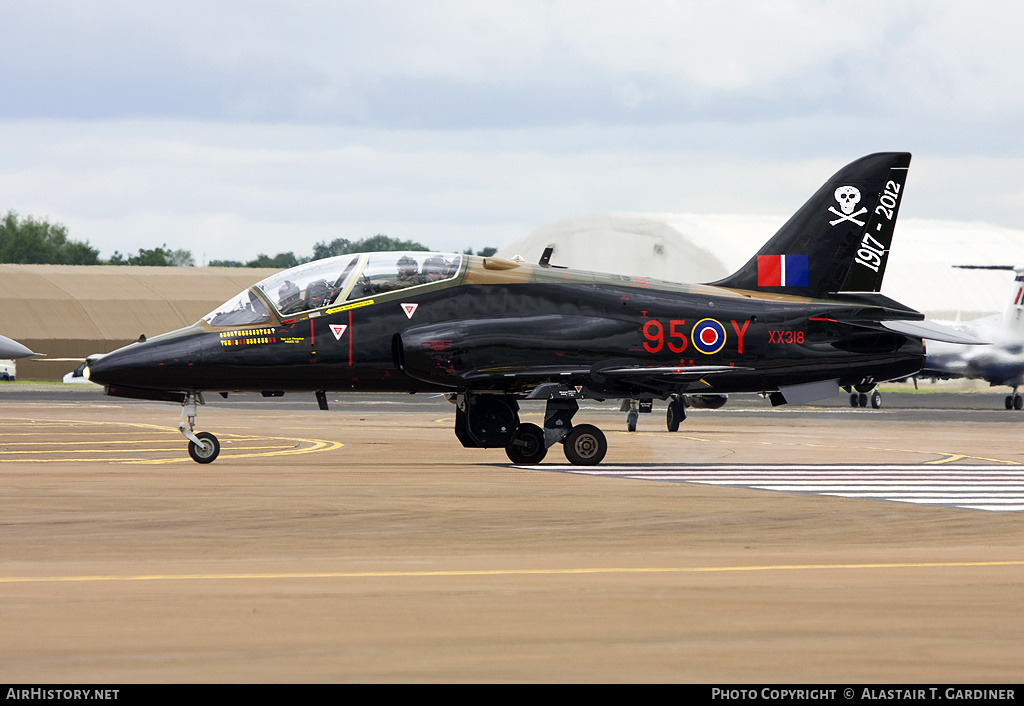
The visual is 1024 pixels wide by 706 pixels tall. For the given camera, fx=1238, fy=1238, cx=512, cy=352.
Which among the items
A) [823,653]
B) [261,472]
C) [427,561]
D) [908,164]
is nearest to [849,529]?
[427,561]

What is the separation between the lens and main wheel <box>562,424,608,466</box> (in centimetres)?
2145

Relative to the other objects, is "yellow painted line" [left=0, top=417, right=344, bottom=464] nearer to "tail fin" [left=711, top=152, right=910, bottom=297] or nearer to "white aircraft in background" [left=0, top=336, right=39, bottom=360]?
"white aircraft in background" [left=0, top=336, right=39, bottom=360]

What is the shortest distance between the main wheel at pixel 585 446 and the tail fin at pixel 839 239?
13.7 ft

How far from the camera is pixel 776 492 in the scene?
1656cm

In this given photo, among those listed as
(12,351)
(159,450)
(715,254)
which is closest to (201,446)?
(159,450)

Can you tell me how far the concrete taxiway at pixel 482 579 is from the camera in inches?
261

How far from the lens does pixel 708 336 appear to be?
72.3 ft

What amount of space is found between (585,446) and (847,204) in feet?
23.0

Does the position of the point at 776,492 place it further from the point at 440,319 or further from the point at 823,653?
the point at 823,653

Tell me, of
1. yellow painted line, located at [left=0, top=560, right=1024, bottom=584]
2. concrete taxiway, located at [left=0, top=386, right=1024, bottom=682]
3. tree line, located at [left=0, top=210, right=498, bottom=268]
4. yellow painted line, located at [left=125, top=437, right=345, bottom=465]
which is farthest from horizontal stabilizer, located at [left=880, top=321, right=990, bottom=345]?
tree line, located at [left=0, top=210, right=498, bottom=268]

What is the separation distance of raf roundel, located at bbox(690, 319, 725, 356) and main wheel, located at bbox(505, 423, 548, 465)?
3.21m

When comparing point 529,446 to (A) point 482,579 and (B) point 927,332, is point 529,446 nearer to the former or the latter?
(B) point 927,332

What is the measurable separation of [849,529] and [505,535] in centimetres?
360

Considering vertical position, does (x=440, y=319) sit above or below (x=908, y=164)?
below
